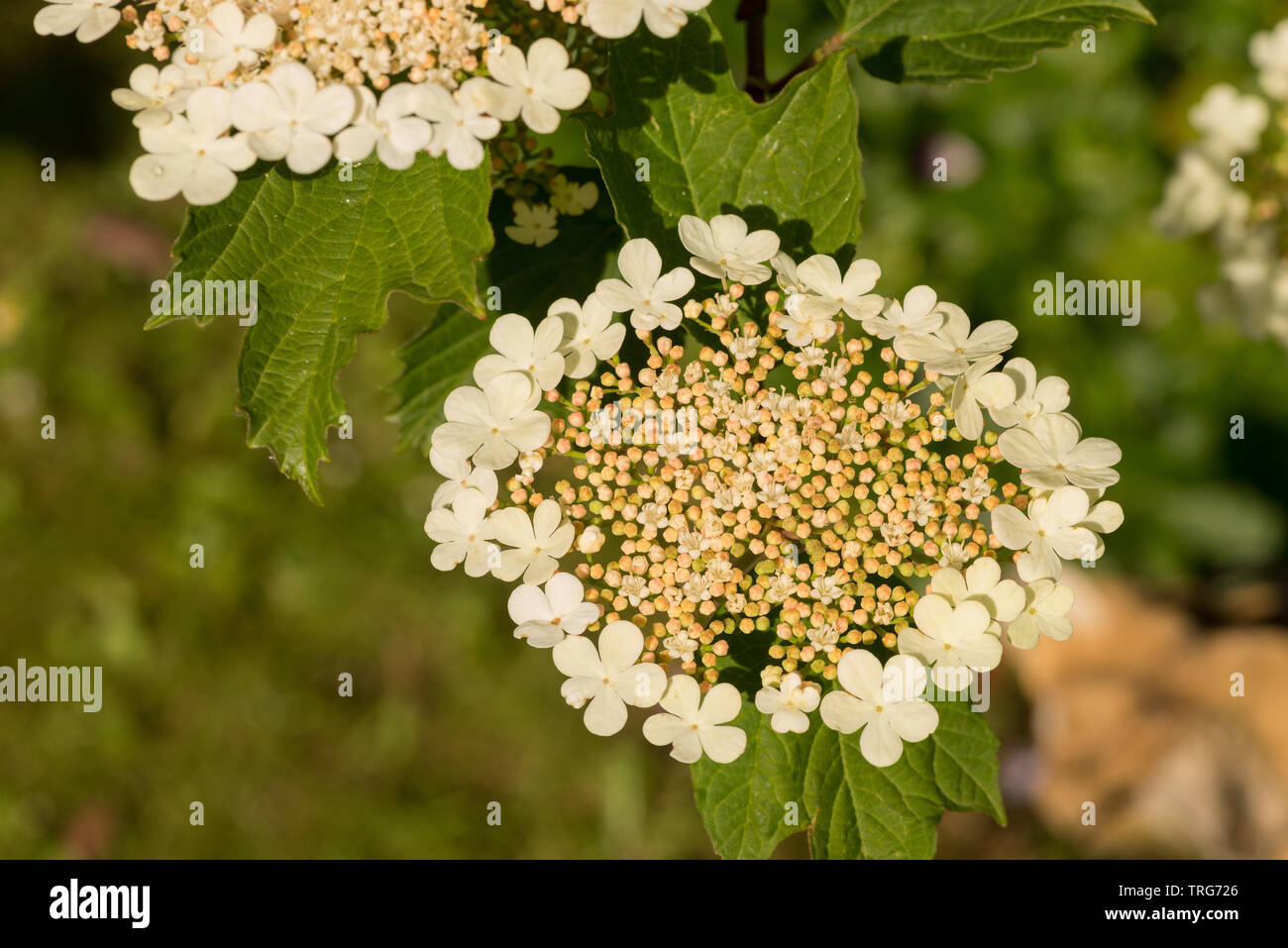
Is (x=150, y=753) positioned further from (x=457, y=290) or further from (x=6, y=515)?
(x=457, y=290)

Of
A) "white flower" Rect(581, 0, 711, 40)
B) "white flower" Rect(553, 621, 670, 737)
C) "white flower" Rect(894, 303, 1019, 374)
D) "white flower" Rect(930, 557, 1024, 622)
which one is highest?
"white flower" Rect(581, 0, 711, 40)

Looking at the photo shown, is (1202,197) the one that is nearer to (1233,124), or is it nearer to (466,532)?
(1233,124)

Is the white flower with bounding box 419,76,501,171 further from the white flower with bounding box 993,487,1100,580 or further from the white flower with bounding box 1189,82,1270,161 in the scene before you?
the white flower with bounding box 1189,82,1270,161

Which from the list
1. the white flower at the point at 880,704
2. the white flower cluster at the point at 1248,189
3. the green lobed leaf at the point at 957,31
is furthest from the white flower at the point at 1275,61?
the white flower at the point at 880,704

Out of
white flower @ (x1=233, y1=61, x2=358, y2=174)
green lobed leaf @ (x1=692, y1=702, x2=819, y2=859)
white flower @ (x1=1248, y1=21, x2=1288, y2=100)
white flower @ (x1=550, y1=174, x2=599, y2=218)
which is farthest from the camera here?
white flower @ (x1=1248, y1=21, x2=1288, y2=100)

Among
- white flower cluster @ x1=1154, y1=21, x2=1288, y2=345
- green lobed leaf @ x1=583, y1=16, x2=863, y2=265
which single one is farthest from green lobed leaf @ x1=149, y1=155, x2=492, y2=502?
white flower cluster @ x1=1154, y1=21, x2=1288, y2=345

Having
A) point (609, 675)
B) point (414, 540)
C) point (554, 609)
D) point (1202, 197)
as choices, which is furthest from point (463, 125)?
point (414, 540)

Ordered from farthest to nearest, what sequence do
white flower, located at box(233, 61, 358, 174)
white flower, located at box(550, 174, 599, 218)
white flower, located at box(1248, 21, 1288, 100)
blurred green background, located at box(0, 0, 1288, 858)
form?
blurred green background, located at box(0, 0, 1288, 858) < white flower, located at box(1248, 21, 1288, 100) < white flower, located at box(550, 174, 599, 218) < white flower, located at box(233, 61, 358, 174)

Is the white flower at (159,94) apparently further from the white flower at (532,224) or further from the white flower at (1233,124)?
the white flower at (1233,124)
